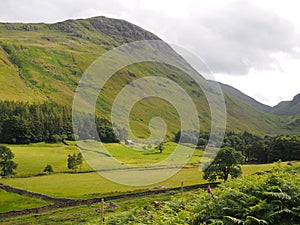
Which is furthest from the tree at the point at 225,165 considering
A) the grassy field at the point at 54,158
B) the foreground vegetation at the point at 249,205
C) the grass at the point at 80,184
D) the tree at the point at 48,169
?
the foreground vegetation at the point at 249,205

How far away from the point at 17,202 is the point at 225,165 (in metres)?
41.2

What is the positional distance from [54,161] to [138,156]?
3551cm

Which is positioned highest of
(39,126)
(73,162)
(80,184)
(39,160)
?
(39,126)

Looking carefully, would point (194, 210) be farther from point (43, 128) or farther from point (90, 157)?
point (43, 128)

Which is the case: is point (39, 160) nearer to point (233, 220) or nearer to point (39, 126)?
point (39, 126)

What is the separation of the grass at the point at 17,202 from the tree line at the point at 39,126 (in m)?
79.8

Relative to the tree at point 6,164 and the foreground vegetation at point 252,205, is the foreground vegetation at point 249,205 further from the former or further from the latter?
the tree at point 6,164

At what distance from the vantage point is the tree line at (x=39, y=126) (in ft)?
477

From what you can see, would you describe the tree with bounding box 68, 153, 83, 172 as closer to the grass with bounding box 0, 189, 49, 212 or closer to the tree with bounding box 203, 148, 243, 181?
the grass with bounding box 0, 189, 49, 212

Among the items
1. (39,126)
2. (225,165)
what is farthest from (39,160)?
(225,165)

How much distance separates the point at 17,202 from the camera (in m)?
63.6

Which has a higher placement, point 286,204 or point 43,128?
point 43,128

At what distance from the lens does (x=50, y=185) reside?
249 feet

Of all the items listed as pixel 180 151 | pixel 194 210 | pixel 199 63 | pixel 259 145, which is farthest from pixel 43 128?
pixel 194 210
